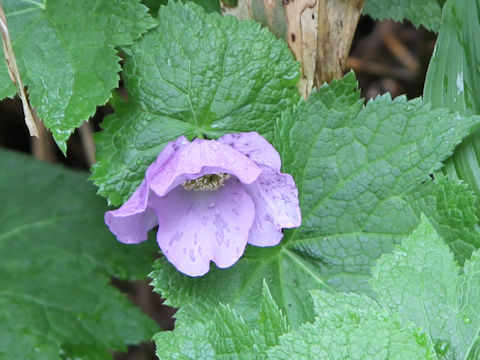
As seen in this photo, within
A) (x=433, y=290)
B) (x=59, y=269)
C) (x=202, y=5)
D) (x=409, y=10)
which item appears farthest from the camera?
(x=59, y=269)

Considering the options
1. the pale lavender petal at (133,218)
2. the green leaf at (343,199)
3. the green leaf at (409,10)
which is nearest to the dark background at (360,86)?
the green leaf at (409,10)

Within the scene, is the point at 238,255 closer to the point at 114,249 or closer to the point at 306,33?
the point at 306,33

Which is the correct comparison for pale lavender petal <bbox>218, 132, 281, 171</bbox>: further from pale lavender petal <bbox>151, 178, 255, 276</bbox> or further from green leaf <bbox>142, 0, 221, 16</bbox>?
green leaf <bbox>142, 0, 221, 16</bbox>

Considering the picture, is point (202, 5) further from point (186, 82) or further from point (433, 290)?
point (433, 290)

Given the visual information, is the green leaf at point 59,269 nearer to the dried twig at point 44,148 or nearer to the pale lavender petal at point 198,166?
the dried twig at point 44,148

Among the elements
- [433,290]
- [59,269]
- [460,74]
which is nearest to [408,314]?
[433,290]
